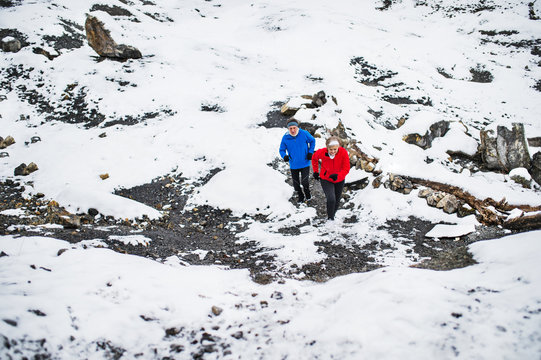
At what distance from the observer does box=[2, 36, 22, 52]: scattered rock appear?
14664 millimetres

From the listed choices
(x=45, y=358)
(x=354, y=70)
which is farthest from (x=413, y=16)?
(x=45, y=358)

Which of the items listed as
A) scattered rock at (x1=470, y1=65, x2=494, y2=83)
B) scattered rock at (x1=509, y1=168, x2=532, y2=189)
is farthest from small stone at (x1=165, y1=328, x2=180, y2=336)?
scattered rock at (x1=470, y1=65, x2=494, y2=83)

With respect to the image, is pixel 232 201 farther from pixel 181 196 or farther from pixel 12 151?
pixel 12 151

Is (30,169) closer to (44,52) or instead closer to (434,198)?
(44,52)

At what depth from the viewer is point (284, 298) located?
380cm

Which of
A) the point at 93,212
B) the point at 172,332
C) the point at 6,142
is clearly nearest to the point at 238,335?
the point at 172,332

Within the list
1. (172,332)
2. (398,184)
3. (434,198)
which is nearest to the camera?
(172,332)

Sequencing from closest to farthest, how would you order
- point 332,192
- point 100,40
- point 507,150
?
point 332,192
point 507,150
point 100,40

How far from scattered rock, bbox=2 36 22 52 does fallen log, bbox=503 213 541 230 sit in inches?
867

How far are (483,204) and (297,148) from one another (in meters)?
4.64

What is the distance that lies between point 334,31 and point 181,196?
23.1m

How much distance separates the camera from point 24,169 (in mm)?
8852

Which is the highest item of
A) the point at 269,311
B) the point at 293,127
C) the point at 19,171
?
the point at 293,127

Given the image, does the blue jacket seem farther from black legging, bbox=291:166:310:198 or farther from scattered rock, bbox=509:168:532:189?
scattered rock, bbox=509:168:532:189
